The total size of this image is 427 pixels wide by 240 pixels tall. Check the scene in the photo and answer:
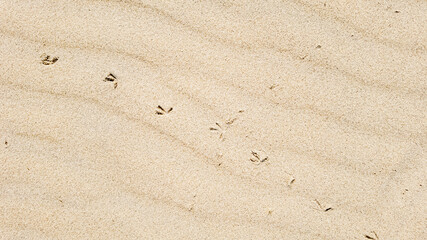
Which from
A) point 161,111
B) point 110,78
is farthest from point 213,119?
point 110,78

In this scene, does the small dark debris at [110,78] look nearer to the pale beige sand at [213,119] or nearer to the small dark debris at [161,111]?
the pale beige sand at [213,119]

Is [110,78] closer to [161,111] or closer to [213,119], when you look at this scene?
[161,111]

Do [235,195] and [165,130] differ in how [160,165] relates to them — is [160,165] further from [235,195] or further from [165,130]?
[235,195]

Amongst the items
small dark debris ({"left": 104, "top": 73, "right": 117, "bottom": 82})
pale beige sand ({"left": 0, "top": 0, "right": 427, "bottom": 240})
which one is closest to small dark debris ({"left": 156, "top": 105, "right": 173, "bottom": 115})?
pale beige sand ({"left": 0, "top": 0, "right": 427, "bottom": 240})

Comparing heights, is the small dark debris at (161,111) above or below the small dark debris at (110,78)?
below

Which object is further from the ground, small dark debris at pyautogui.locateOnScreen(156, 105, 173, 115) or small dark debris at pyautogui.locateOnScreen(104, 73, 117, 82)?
small dark debris at pyautogui.locateOnScreen(104, 73, 117, 82)

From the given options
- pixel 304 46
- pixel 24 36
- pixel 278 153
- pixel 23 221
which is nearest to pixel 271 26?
pixel 304 46

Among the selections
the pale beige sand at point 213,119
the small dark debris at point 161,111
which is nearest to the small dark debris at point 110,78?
the pale beige sand at point 213,119

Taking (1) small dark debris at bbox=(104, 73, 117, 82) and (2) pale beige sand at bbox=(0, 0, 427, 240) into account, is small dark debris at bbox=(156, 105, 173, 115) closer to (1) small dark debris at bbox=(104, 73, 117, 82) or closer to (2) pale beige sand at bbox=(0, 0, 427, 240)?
(2) pale beige sand at bbox=(0, 0, 427, 240)
